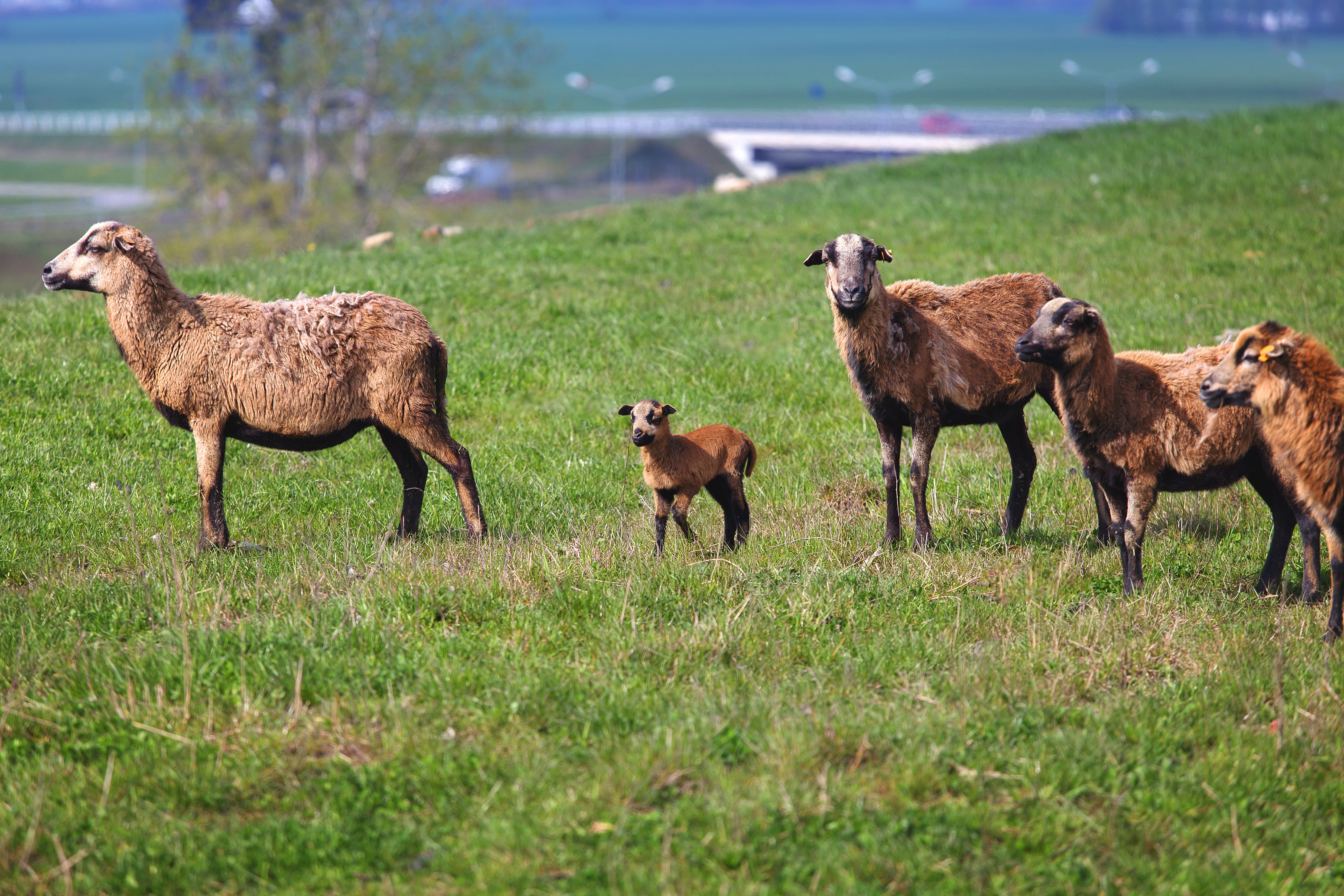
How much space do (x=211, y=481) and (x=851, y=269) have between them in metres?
4.54

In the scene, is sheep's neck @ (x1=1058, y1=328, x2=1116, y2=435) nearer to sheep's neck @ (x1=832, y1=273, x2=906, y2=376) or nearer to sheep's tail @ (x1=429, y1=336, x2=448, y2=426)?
sheep's neck @ (x1=832, y1=273, x2=906, y2=376)

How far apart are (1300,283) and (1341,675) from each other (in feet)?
35.0

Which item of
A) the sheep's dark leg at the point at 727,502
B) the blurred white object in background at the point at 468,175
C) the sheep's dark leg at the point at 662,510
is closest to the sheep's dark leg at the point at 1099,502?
the sheep's dark leg at the point at 727,502

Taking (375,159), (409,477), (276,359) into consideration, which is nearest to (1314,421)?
(409,477)

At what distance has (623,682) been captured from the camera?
5766 mm

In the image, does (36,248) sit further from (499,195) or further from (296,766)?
(296,766)

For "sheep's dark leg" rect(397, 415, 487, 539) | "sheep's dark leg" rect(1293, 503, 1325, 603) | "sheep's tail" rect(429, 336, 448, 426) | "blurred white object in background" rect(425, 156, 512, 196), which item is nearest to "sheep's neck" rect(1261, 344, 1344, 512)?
"sheep's dark leg" rect(1293, 503, 1325, 603)

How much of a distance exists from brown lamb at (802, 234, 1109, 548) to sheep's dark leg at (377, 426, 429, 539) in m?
3.20

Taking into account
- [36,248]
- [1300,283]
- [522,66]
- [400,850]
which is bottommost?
[36,248]

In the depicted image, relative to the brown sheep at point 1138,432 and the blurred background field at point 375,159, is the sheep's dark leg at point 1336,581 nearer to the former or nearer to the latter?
the brown sheep at point 1138,432

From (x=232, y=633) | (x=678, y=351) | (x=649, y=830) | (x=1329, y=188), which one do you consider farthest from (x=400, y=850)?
(x=1329, y=188)

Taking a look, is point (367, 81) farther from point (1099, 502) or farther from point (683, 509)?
point (1099, 502)

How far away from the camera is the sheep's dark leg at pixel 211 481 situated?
7891 mm

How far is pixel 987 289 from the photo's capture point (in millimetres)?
8445
